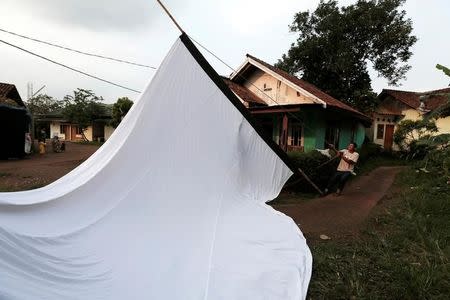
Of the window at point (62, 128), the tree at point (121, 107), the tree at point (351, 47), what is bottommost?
the window at point (62, 128)

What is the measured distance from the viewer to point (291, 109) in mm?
11531

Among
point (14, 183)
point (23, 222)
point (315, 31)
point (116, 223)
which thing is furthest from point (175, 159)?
point (315, 31)

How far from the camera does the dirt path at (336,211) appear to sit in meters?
5.41

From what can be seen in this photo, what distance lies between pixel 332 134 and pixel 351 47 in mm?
8515

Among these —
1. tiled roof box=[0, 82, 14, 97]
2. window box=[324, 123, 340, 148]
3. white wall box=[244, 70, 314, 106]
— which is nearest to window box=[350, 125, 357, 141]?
window box=[324, 123, 340, 148]

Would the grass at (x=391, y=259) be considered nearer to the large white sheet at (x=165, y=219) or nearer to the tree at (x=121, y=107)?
the large white sheet at (x=165, y=219)

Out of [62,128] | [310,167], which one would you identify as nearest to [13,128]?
[310,167]

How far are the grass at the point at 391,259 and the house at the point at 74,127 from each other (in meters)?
27.0

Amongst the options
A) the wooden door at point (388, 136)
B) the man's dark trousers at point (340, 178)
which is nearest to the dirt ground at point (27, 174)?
the man's dark trousers at point (340, 178)

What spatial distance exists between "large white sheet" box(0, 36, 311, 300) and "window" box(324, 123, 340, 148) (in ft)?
33.9

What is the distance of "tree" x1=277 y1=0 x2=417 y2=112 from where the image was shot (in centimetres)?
1962

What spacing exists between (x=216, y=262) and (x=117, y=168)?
1.53m

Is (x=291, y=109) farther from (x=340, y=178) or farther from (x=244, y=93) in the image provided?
(x=340, y=178)

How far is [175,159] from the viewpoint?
388 centimetres
